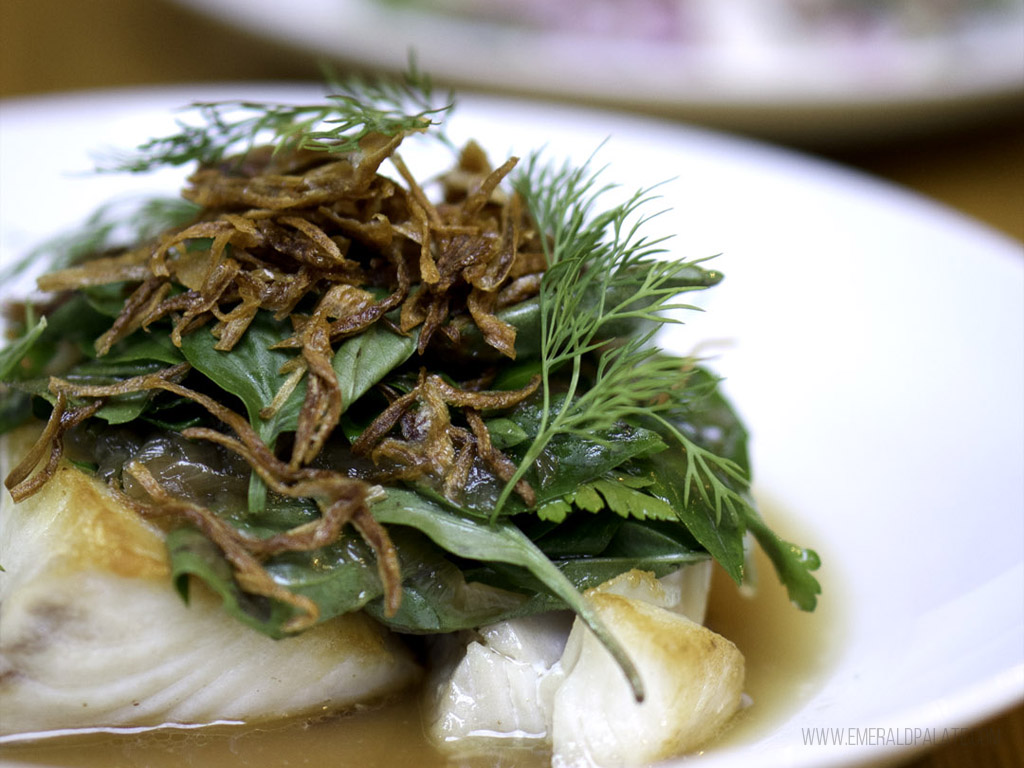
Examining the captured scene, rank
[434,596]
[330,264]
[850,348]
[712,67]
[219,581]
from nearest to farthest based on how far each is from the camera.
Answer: [219,581]
[434,596]
[330,264]
[850,348]
[712,67]

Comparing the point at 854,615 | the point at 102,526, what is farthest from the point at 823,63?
the point at 102,526

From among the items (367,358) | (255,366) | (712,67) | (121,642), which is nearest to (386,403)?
(367,358)

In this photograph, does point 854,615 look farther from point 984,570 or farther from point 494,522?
point 494,522

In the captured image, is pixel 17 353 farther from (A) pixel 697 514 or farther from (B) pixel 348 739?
(A) pixel 697 514

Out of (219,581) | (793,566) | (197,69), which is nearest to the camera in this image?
(219,581)

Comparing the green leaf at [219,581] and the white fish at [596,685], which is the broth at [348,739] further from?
the green leaf at [219,581]

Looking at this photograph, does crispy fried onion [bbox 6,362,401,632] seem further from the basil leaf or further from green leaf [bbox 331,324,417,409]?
green leaf [bbox 331,324,417,409]

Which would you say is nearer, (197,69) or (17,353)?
(17,353)
